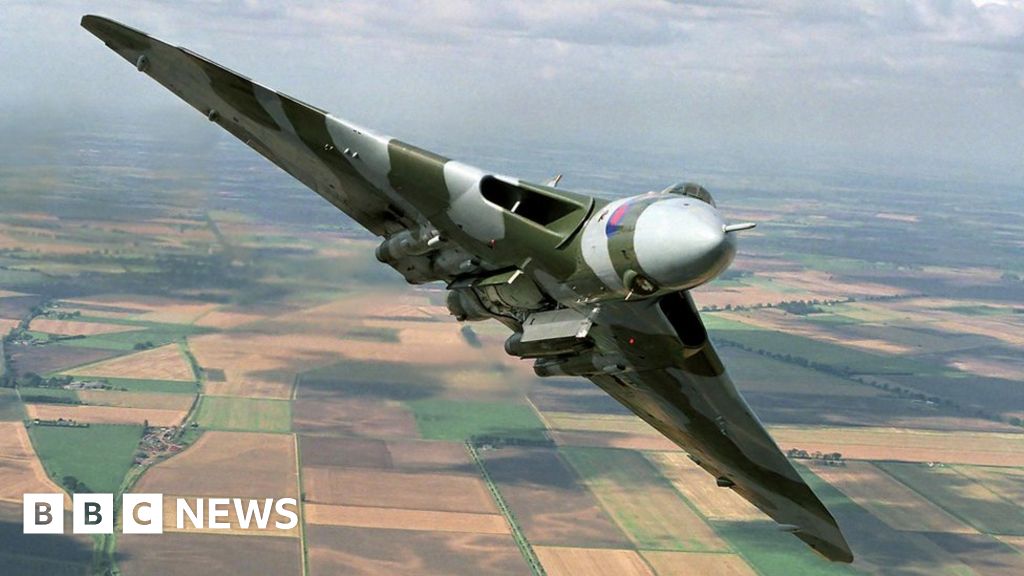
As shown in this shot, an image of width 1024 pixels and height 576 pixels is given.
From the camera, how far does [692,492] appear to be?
59.7 metres

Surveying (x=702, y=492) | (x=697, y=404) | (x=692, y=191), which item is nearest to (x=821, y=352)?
(x=702, y=492)

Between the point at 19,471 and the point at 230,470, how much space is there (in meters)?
11.1

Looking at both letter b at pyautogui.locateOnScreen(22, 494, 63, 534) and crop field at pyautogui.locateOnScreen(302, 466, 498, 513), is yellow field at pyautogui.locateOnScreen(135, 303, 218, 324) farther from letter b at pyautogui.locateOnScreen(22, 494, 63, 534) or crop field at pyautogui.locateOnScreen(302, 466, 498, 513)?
letter b at pyautogui.locateOnScreen(22, 494, 63, 534)

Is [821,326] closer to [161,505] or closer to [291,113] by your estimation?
[161,505]

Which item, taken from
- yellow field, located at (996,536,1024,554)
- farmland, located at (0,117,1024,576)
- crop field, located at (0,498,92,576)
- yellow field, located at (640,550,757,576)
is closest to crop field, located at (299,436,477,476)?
farmland, located at (0,117,1024,576)

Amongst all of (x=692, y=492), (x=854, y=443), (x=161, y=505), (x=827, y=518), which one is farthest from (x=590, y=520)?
(x=827, y=518)

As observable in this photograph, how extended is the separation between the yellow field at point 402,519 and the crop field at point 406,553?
0.55 m

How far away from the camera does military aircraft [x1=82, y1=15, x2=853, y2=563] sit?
15.2m

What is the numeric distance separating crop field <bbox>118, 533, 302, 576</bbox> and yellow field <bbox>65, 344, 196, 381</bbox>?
22.1m

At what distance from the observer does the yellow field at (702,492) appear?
189ft

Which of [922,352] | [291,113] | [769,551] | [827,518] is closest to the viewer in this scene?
[291,113]

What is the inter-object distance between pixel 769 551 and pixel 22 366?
51.8 m

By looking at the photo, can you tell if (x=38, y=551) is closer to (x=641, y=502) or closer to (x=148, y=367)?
(x=148, y=367)

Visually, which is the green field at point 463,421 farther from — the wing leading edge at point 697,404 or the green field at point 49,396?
the wing leading edge at point 697,404
